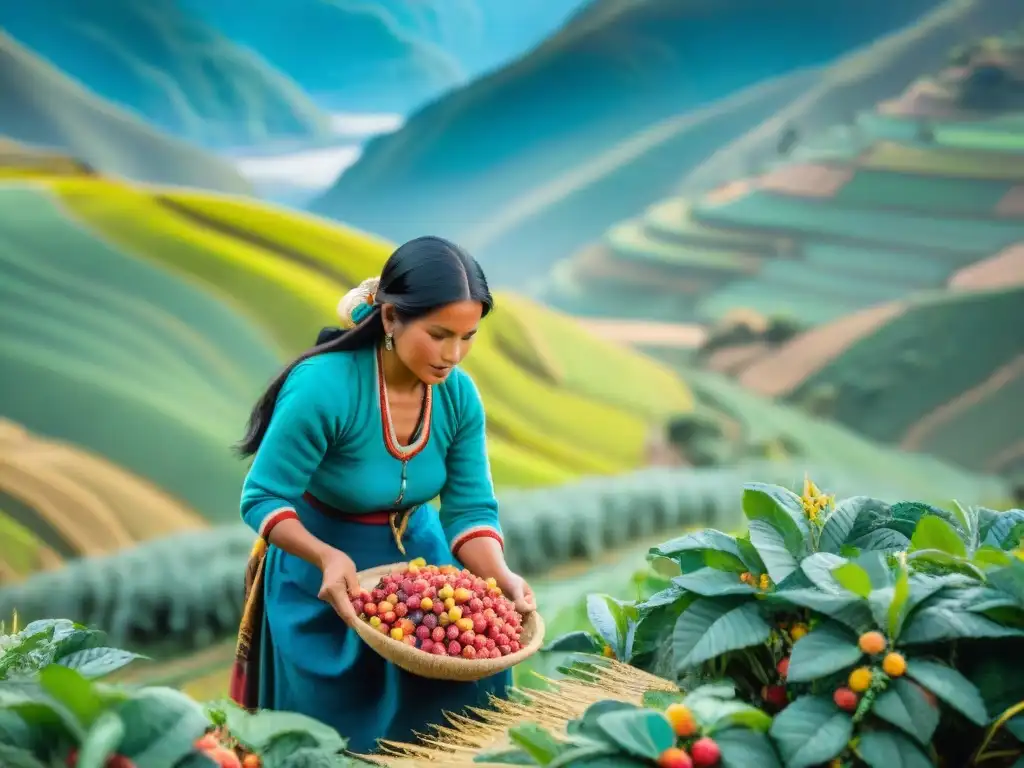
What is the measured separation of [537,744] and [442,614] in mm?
575

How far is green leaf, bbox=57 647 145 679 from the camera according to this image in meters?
2.09

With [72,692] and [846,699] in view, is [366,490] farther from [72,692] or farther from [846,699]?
[846,699]

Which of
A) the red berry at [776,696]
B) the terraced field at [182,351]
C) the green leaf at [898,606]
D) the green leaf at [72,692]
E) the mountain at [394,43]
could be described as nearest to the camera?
the green leaf at [72,692]

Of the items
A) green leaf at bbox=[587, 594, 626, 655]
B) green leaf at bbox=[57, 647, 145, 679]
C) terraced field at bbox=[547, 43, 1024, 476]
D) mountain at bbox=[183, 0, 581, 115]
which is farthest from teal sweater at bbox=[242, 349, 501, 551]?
mountain at bbox=[183, 0, 581, 115]

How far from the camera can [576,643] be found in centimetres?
276

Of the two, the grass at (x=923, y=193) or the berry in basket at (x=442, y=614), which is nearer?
the berry in basket at (x=442, y=614)

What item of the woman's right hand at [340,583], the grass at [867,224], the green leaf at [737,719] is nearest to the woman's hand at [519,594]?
the woman's right hand at [340,583]

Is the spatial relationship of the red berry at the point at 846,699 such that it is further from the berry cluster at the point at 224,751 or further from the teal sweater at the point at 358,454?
the teal sweater at the point at 358,454

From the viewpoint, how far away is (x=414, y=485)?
9.32 ft

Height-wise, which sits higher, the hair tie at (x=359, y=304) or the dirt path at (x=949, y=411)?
the hair tie at (x=359, y=304)

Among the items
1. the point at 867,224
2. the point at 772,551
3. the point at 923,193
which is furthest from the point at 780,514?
the point at 923,193

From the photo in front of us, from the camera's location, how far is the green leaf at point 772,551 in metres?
2.20

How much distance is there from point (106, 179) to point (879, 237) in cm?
484

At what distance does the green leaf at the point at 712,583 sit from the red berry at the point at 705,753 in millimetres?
341
